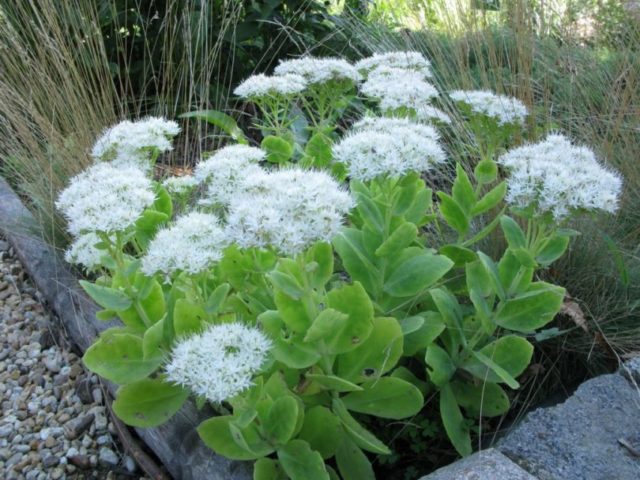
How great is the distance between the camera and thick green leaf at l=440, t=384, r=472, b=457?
5.01 ft

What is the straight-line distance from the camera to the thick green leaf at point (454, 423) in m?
1.53

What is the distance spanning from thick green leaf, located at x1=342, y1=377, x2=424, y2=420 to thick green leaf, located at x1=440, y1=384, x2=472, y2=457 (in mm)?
118

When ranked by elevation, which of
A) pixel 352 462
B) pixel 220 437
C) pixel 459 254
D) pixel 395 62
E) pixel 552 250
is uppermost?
pixel 395 62

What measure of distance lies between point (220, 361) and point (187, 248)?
0.27 metres

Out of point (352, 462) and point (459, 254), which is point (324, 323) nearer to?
point (352, 462)

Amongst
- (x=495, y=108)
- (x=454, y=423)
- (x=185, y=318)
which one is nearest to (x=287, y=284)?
(x=185, y=318)

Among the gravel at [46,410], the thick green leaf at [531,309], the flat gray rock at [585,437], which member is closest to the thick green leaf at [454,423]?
the flat gray rock at [585,437]

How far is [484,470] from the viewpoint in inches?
51.6


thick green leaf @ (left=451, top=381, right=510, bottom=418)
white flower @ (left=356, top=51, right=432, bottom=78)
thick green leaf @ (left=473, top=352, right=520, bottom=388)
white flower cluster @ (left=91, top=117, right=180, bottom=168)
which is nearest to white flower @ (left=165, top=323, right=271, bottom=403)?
thick green leaf @ (left=473, top=352, right=520, bottom=388)

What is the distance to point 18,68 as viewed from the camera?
3213 mm

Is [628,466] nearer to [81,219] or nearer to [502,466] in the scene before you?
[502,466]

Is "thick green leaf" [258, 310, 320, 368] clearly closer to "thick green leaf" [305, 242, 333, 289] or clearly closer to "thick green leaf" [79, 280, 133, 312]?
"thick green leaf" [305, 242, 333, 289]

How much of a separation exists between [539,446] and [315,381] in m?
0.49

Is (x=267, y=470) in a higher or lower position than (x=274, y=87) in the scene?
lower
